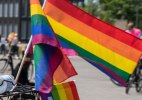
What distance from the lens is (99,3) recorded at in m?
78.0

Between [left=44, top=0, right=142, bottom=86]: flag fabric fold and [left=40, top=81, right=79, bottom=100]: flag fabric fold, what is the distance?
640 mm

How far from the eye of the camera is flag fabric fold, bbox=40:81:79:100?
565 cm

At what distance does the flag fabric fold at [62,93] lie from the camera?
18.5 feet

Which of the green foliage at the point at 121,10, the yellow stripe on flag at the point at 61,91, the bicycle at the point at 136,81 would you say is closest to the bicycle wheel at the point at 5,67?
the bicycle at the point at 136,81

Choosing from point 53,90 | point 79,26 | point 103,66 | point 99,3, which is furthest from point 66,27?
point 99,3

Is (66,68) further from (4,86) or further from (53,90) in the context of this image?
(4,86)

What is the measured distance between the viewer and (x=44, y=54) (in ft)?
18.8

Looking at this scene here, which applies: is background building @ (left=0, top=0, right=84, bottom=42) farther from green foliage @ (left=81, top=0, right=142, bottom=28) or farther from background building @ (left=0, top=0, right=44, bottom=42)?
green foliage @ (left=81, top=0, right=142, bottom=28)

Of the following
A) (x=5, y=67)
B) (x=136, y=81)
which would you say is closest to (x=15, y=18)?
(x=5, y=67)

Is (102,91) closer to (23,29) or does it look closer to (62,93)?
(62,93)

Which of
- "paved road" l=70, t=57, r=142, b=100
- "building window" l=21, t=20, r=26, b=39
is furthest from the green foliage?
"paved road" l=70, t=57, r=142, b=100

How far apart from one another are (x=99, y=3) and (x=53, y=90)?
72822 mm

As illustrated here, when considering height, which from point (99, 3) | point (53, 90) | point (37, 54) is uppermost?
point (37, 54)

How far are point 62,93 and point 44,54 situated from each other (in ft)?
1.54
